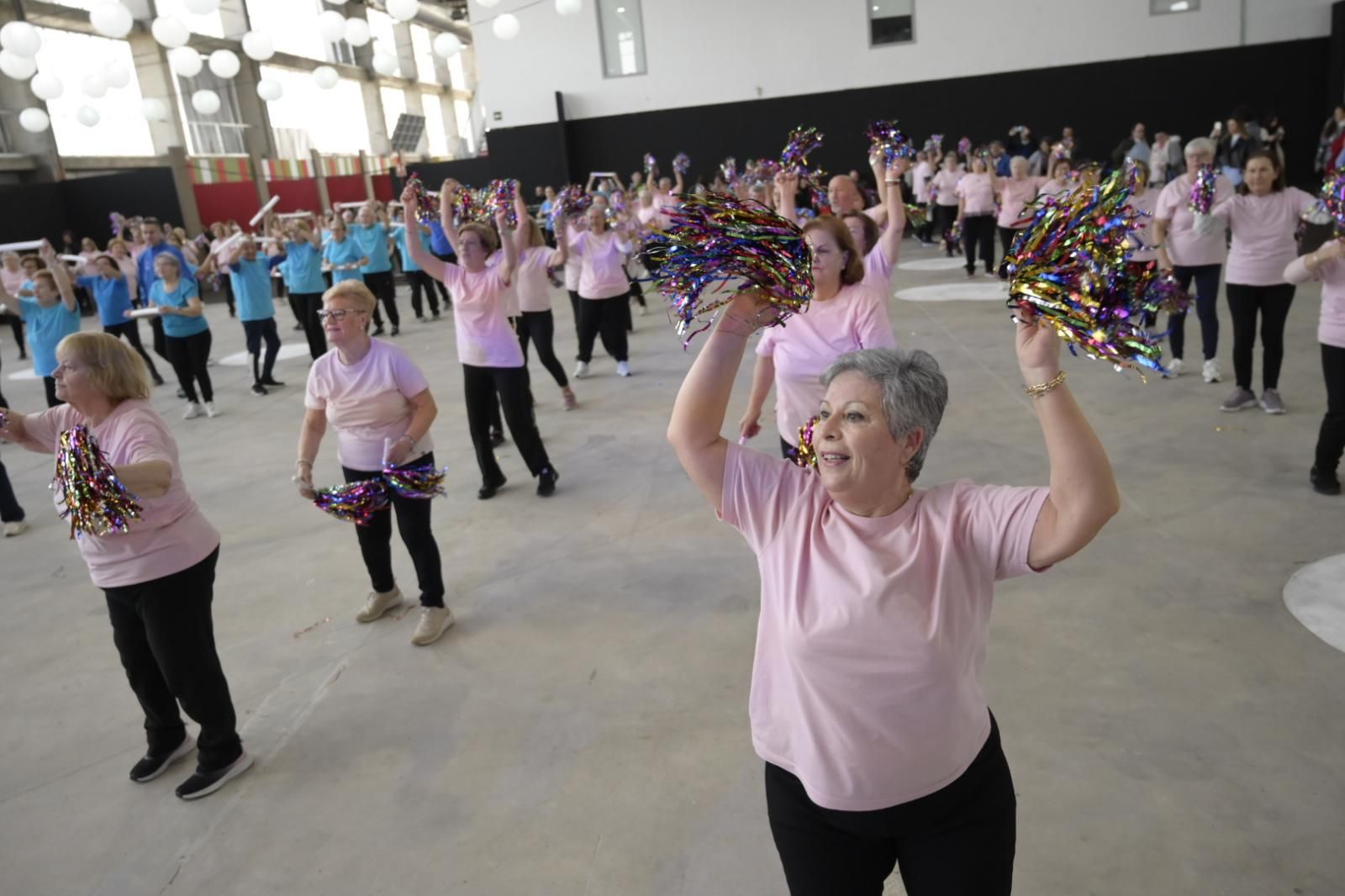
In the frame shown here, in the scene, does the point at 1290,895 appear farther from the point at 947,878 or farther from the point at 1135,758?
the point at 947,878

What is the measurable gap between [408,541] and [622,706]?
1.31 meters

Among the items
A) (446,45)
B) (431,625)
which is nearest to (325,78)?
(446,45)

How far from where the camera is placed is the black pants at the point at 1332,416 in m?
4.73

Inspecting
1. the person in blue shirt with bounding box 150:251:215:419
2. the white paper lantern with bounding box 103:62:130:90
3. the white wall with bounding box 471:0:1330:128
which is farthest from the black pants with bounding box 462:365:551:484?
the white wall with bounding box 471:0:1330:128

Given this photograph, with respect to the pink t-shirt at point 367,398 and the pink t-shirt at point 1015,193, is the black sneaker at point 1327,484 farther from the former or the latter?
the pink t-shirt at point 1015,193

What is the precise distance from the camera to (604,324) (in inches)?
366

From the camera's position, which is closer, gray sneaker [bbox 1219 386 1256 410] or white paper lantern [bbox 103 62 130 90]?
gray sneaker [bbox 1219 386 1256 410]

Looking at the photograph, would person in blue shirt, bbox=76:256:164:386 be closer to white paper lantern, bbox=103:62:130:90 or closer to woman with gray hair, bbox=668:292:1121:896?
white paper lantern, bbox=103:62:130:90

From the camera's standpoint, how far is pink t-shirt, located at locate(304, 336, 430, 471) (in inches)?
159

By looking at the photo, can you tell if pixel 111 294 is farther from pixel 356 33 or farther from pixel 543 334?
pixel 356 33

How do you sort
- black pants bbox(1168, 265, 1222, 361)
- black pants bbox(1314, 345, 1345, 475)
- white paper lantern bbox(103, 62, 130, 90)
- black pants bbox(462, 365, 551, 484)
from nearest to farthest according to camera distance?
1. black pants bbox(1314, 345, 1345, 475)
2. black pants bbox(462, 365, 551, 484)
3. black pants bbox(1168, 265, 1222, 361)
4. white paper lantern bbox(103, 62, 130, 90)

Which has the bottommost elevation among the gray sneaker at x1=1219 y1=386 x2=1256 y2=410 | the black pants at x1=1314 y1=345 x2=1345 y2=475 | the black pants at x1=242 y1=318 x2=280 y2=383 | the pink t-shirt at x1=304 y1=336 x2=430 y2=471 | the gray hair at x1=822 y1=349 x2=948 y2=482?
the gray sneaker at x1=1219 y1=386 x2=1256 y2=410

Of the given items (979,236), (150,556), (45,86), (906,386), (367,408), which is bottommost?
(979,236)

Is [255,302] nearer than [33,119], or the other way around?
[255,302]
